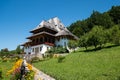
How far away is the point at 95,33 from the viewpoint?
45.7 m

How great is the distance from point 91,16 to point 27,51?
3820 centimetres

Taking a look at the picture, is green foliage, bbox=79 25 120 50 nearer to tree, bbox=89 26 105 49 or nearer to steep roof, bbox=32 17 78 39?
tree, bbox=89 26 105 49

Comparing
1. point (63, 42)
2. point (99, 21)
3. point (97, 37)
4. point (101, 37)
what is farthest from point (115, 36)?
point (99, 21)

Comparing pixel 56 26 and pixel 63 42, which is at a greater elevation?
pixel 56 26

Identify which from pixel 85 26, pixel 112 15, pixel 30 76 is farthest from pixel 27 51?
pixel 30 76

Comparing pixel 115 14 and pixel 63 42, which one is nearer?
pixel 63 42

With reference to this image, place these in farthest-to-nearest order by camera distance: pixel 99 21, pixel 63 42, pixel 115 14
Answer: pixel 115 14, pixel 99 21, pixel 63 42

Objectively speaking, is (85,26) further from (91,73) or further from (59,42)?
(91,73)

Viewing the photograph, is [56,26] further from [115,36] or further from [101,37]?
[115,36]

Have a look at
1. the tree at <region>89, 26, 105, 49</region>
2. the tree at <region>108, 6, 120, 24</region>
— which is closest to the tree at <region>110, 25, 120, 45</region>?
the tree at <region>89, 26, 105, 49</region>

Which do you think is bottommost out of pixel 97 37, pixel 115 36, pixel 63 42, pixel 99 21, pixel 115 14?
pixel 115 36

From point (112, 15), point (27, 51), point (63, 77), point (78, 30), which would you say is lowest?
point (63, 77)

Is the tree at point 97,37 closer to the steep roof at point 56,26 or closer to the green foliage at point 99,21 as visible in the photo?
the steep roof at point 56,26

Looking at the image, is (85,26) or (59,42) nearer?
(59,42)
